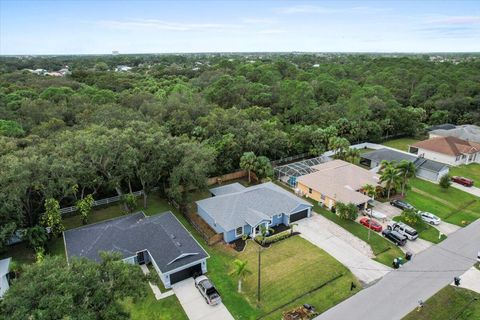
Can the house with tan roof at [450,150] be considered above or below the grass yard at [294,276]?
above

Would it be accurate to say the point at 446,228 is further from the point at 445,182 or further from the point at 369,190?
the point at 445,182

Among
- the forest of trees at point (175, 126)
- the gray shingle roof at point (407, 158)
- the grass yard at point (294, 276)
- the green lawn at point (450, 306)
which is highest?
the forest of trees at point (175, 126)

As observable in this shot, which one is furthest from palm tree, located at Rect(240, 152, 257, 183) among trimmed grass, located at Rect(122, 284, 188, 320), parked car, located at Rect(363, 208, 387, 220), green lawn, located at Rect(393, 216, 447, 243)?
trimmed grass, located at Rect(122, 284, 188, 320)

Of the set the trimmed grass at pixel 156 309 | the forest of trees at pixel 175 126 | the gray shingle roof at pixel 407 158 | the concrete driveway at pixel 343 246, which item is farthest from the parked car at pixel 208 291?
the gray shingle roof at pixel 407 158

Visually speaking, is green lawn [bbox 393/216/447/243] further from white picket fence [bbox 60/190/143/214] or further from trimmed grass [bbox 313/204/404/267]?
white picket fence [bbox 60/190/143/214]

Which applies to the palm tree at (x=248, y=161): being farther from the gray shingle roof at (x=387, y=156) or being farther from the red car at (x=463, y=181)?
the red car at (x=463, y=181)

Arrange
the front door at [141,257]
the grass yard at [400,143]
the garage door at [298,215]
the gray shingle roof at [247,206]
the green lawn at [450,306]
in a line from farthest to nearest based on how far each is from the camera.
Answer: the grass yard at [400,143], the garage door at [298,215], the gray shingle roof at [247,206], the front door at [141,257], the green lawn at [450,306]
